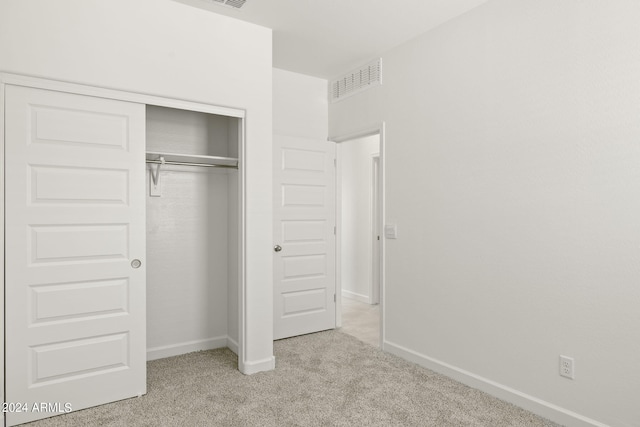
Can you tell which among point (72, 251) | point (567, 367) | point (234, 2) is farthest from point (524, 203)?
point (72, 251)

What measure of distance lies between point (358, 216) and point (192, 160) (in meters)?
2.97

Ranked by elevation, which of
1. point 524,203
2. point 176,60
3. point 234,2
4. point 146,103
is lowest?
point 524,203

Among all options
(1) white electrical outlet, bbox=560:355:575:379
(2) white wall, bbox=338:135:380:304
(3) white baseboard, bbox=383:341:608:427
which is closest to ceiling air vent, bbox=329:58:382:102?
(2) white wall, bbox=338:135:380:304

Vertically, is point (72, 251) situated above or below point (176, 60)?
below

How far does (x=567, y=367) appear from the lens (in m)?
2.29

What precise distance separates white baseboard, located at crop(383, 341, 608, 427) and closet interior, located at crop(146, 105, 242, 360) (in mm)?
1599

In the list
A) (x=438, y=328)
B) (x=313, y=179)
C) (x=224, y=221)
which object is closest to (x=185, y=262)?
(x=224, y=221)

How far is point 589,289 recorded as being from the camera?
219 centimetres

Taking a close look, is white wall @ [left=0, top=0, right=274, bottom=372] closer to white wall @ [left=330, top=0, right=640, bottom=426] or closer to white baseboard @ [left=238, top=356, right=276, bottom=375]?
white baseboard @ [left=238, top=356, right=276, bottom=375]

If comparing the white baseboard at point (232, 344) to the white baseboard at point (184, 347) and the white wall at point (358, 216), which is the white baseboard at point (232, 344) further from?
the white wall at point (358, 216)

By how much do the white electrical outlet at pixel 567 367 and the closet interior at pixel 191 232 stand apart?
238cm

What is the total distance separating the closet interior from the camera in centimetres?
327

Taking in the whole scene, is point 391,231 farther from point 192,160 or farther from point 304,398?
point 192,160

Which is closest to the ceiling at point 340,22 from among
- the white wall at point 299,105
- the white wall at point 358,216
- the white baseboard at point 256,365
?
the white wall at point 299,105
